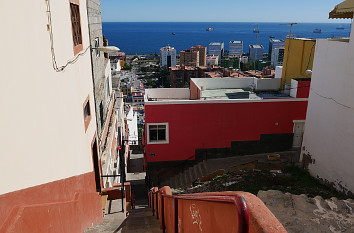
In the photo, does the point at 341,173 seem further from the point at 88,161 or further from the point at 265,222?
the point at 265,222

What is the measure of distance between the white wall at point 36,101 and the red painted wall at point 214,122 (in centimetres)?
758

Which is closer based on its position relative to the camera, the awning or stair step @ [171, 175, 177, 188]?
the awning

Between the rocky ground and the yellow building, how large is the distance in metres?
6.55

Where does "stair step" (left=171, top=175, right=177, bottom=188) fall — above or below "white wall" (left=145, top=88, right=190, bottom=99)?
below

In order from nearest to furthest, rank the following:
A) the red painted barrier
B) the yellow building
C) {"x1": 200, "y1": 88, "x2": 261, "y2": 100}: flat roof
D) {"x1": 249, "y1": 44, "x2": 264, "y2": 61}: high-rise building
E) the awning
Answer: the red painted barrier < the awning < the yellow building < {"x1": 200, "y1": 88, "x2": 261, "y2": 100}: flat roof < {"x1": 249, "y1": 44, "x2": 264, "y2": 61}: high-rise building

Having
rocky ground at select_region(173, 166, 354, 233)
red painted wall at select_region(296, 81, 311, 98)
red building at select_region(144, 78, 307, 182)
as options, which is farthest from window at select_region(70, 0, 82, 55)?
red painted wall at select_region(296, 81, 311, 98)

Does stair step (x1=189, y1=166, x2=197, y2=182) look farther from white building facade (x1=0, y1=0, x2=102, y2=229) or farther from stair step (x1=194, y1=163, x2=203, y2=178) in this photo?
white building facade (x1=0, y1=0, x2=102, y2=229)

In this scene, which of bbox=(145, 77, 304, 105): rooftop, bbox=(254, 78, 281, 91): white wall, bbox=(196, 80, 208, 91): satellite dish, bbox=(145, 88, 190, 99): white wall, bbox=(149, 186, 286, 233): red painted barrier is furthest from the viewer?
bbox=(196, 80, 208, 91): satellite dish

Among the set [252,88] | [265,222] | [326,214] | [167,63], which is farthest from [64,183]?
[167,63]

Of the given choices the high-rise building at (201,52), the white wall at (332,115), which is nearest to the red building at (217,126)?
the white wall at (332,115)

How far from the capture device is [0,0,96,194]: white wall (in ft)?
9.59

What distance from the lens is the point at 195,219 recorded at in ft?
11.3

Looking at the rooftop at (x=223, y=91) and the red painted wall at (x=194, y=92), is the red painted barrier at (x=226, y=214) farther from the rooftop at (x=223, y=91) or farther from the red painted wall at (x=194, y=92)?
the red painted wall at (x=194, y=92)

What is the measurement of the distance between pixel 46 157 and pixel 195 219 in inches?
87.0
